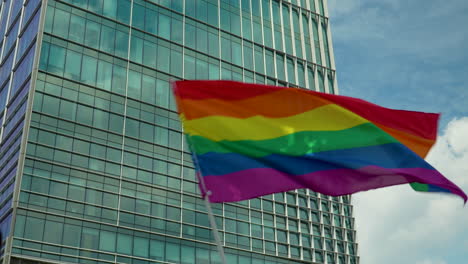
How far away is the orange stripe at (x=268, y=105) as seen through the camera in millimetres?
16250

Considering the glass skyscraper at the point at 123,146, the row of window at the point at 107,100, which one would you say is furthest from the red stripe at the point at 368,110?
the row of window at the point at 107,100

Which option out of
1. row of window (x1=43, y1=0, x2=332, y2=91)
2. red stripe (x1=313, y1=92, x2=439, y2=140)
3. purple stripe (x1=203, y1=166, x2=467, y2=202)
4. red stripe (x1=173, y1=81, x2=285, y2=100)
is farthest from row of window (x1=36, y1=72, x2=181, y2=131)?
purple stripe (x1=203, y1=166, x2=467, y2=202)

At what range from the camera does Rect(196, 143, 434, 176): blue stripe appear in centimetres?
1555

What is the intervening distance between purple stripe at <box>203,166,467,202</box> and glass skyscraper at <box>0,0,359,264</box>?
25907mm

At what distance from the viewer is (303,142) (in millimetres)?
16422

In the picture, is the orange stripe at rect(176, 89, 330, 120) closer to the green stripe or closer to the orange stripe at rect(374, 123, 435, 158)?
the green stripe

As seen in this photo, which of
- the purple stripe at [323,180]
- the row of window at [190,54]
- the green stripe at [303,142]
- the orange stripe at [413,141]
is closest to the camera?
the purple stripe at [323,180]

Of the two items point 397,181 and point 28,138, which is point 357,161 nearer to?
point 397,181

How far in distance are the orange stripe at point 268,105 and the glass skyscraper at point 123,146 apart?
25.3 m

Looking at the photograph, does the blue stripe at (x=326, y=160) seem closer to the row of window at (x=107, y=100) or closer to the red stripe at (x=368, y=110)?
the red stripe at (x=368, y=110)

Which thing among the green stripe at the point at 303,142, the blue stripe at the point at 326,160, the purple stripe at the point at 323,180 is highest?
the green stripe at the point at 303,142

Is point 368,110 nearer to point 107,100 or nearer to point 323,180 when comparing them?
point 323,180

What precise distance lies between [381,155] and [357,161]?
26.1 inches

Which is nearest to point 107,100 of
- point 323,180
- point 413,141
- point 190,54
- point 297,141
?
point 190,54
